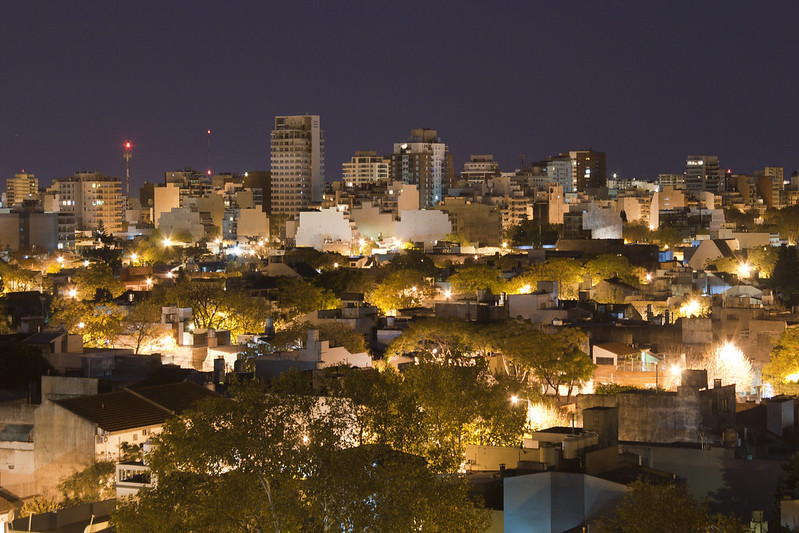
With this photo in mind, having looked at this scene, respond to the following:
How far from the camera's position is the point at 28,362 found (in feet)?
107

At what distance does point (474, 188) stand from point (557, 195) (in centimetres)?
1906

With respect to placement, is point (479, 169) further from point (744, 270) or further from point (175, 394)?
point (175, 394)

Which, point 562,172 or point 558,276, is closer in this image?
point 558,276

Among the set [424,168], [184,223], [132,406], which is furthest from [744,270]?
[424,168]

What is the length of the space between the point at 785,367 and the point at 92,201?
11289 centimetres

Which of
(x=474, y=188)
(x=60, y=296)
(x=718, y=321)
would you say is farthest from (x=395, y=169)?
(x=718, y=321)

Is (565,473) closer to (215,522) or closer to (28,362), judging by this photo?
(215,522)

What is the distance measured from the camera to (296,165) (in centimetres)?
12200

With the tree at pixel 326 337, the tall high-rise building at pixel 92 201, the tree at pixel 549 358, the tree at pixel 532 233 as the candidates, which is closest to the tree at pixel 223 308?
the tree at pixel 326 337

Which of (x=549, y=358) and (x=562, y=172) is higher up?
(x=562, y=172)

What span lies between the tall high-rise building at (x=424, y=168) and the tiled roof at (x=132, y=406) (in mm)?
103534

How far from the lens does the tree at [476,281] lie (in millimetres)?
56094

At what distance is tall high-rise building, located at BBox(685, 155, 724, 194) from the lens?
167500 mm

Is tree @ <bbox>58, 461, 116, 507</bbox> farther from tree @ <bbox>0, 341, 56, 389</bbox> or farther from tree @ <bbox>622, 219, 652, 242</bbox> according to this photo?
tree @ <bbox>622, 219, 652, 242</bbox>
